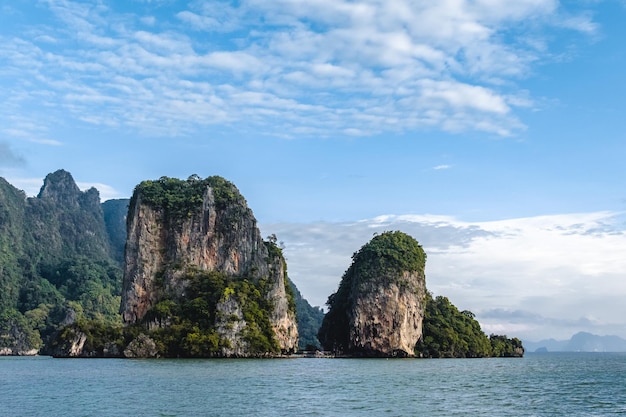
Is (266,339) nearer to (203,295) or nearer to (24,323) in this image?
(203,295)

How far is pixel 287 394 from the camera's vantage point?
1419 inches

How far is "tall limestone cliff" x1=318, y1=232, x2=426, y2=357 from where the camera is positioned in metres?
88.4

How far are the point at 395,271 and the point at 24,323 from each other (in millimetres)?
68130

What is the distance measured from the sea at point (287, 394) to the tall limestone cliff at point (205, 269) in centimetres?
2591

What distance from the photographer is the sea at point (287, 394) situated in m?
29.7

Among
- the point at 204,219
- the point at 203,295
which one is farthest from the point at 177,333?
the point at 204,219

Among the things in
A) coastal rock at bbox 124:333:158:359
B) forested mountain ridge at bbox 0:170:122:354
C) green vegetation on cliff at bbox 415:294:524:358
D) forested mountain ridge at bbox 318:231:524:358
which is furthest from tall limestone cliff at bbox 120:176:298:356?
forested mountain ridge at bbox 0:170:122:354

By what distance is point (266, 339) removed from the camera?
80000 millimetres

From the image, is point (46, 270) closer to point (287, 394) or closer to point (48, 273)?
point (48, 273)

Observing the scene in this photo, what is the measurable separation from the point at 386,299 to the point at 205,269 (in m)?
23.9

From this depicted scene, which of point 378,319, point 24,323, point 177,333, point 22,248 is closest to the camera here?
point 177,333

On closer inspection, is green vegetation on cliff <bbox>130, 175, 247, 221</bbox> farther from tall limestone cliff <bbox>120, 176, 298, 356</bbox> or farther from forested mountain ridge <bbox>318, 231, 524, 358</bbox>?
forested mountain ridge <bbox>318, 231, 524, 358</bbox>

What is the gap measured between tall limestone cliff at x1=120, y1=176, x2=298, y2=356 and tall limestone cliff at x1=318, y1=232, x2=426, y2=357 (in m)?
9.34

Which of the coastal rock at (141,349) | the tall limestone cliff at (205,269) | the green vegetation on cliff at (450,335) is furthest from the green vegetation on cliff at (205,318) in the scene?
the green vegetation on cliff at (450,335)
